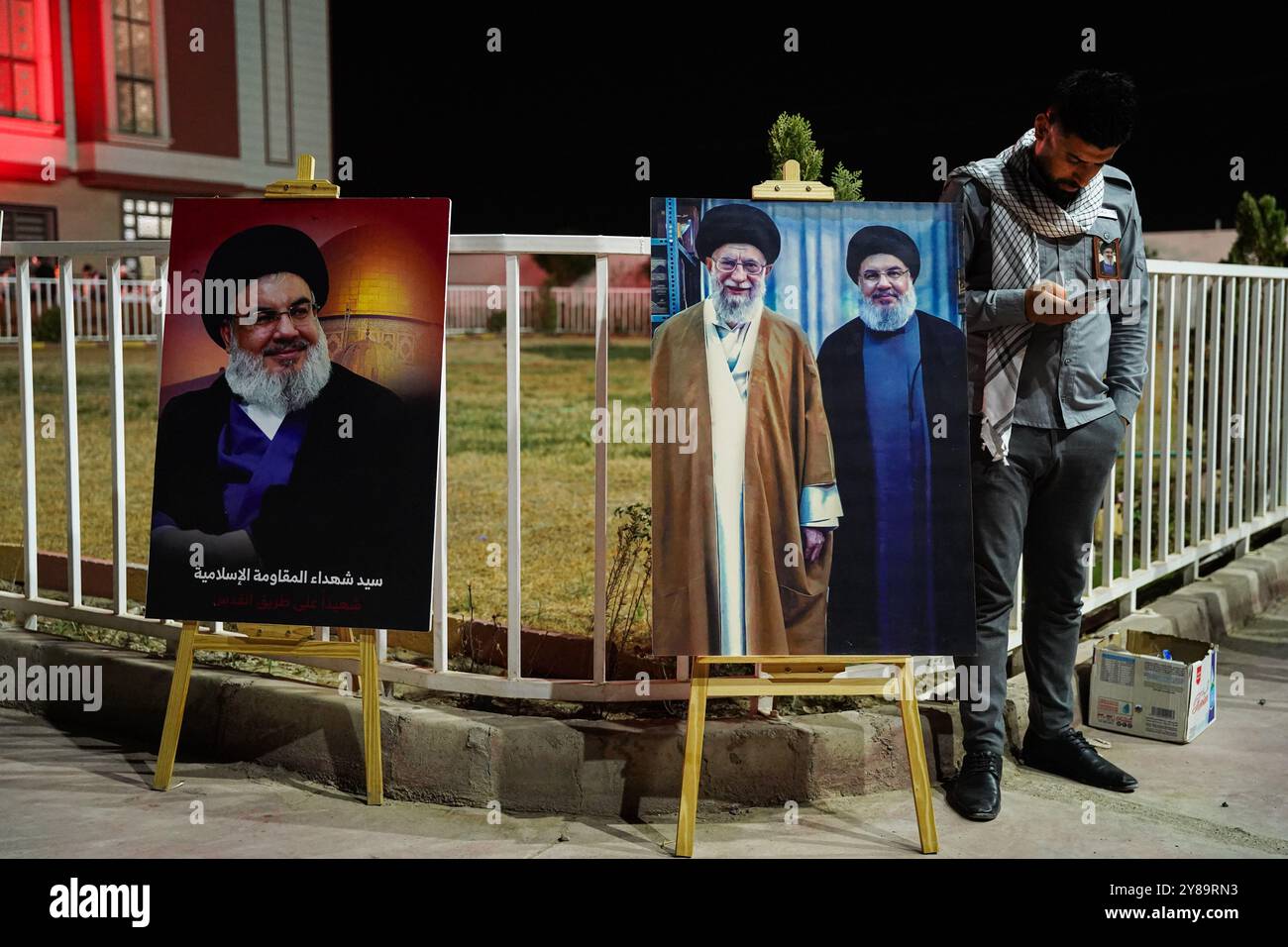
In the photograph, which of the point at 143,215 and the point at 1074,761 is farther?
the point at 143,215

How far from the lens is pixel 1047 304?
3344mm

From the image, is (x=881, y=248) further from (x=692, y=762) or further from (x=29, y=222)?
(x=29, y=222)

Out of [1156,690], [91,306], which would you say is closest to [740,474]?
[1156,690]

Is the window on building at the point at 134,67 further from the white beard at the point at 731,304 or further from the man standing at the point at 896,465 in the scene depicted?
the man standing at the point at 896,465

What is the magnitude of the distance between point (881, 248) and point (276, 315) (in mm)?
1695

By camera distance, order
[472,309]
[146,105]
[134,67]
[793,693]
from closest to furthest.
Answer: [793,693] → [134,67] → [146,105] → [472,309]

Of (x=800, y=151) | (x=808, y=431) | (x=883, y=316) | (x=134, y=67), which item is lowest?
(x=808, y=431)

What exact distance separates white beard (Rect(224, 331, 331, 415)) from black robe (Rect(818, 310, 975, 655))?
4.58 feet

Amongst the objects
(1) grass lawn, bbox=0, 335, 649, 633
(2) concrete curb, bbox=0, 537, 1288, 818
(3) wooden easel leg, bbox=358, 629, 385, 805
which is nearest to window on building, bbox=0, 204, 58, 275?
(1) grass lawn, bbox=0, 335, 649, 633

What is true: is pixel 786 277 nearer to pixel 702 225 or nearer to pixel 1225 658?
pixel 702 225

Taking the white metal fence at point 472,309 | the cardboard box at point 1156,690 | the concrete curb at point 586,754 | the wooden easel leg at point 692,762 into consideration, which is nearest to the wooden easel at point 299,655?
the concrete curb at point 586,754

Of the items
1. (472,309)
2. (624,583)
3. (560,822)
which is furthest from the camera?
(472,309)

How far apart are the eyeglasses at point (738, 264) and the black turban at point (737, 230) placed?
27 mm

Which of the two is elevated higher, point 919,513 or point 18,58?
point 18,58
